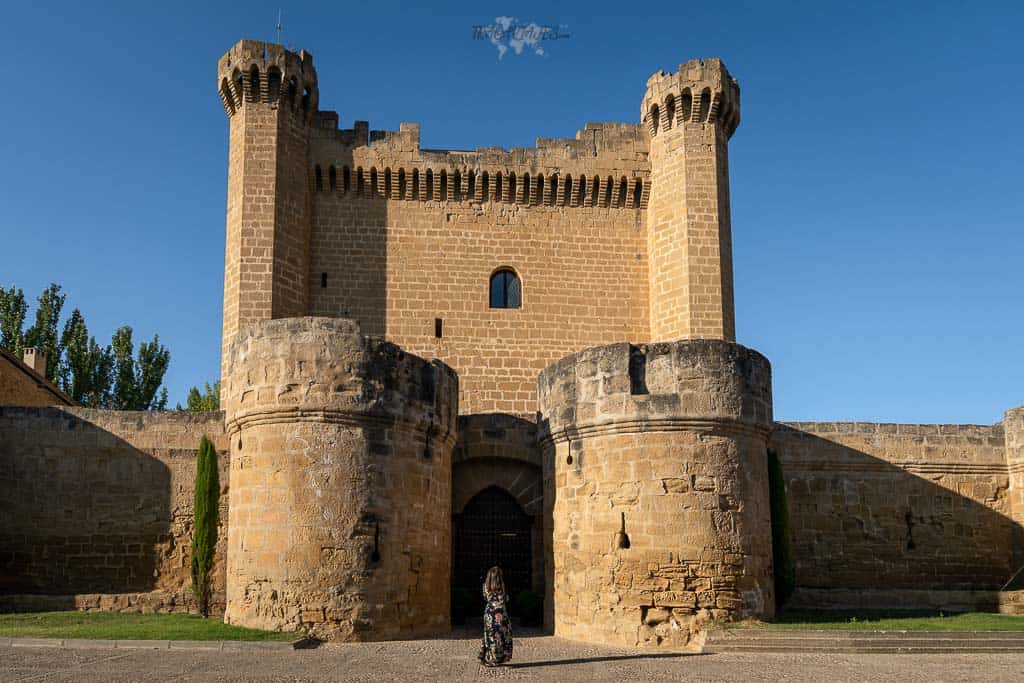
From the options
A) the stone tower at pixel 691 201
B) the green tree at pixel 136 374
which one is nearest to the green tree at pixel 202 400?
the green tree at pixel 136 374

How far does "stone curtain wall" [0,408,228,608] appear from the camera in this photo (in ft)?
55.1

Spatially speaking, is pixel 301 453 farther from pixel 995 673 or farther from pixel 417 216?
pixel 417 216

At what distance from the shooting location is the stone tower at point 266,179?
75.0 ft

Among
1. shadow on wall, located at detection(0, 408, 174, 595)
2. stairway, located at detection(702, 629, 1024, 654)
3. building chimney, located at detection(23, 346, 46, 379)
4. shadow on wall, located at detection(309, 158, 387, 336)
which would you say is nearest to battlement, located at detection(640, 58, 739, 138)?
shadow on wall, located at detection(309, 158, 387, 336)

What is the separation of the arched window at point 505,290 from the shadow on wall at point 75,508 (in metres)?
9.70

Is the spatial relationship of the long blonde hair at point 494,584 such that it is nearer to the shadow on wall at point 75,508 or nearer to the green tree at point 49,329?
the shadow on wall at point 75,508

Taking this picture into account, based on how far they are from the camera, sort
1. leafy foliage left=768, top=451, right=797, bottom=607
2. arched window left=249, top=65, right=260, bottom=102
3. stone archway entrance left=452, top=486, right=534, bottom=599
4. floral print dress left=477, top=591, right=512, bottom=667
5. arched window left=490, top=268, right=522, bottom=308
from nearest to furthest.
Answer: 1. floral print dress left=477, top=591, right=512, bottom=667
2. leafy foliage left=768, top=451, right=797, bottom=607
3. stone archway entrance left=452, top=486, right=534, bottom=599
4. arched window left=249, top=65, right=260, bottom=102
5. arched window left=490, top=268, right=522, bottom=308

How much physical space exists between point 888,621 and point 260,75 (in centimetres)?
1725

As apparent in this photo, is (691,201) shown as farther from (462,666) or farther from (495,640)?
(462,666)

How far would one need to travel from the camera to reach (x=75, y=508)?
1697cm

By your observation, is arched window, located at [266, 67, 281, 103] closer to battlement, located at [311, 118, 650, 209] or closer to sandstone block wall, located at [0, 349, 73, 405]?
battlement, located at [311, 118, 650, 209]

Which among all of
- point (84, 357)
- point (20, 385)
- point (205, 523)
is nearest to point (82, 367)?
point (84, 357)

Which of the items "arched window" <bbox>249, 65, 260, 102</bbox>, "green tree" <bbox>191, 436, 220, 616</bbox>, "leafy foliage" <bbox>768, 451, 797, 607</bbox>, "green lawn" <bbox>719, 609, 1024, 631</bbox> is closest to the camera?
"green lawn" <bbox>719, 609, 1024, 631</bbox>

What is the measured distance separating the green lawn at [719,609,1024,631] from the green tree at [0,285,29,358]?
91.9 ft
